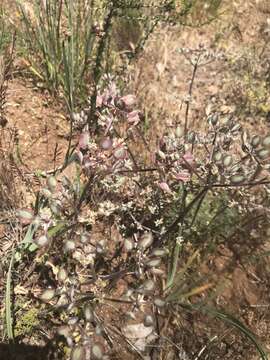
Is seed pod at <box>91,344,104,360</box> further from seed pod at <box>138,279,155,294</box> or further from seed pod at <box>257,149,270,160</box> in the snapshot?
seed pod at <box>257,149,270,160</box>

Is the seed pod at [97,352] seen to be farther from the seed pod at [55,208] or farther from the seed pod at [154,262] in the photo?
the seed pod at [55,208]

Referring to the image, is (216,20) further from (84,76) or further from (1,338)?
(1,338)

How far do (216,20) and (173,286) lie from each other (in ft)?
7.22

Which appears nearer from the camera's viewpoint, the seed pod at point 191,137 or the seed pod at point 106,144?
the seed pod at point 106,144

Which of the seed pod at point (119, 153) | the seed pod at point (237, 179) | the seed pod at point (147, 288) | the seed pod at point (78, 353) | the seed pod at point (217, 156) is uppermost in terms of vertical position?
the seed pod at point (119, 153)

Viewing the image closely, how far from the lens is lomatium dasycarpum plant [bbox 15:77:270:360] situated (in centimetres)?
145

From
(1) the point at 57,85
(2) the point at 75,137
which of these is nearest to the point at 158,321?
(2) the point at 75,137

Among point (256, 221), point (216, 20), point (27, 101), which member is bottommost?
point (256, 221)

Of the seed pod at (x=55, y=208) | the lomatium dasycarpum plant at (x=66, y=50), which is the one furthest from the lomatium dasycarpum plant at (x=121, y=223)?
the lomatium dasycarpum plant at (x=66, y=50)

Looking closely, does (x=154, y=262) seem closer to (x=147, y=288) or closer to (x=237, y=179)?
(x=147, y=288)

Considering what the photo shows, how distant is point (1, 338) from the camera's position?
1.74 meters

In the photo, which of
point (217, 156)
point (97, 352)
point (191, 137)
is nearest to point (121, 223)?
point (191, 137)

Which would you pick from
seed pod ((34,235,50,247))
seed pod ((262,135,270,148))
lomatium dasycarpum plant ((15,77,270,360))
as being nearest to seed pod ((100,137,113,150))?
lomatium dasycarpum plant ((15,77,270,360))

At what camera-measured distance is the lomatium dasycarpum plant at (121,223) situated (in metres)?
1.45
